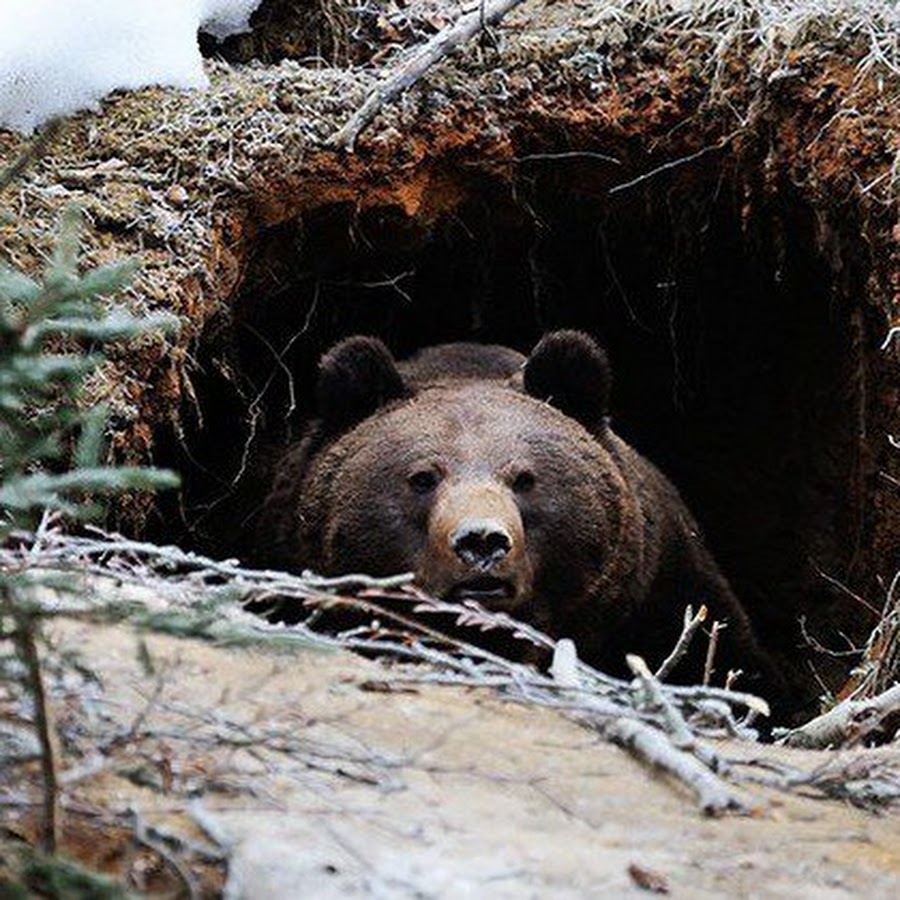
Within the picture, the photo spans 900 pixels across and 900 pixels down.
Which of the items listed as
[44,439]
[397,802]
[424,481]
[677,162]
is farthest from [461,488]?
[44,439]

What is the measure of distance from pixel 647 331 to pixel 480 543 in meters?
3.34

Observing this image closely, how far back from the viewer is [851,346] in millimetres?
7668

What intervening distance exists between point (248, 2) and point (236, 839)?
5.25m

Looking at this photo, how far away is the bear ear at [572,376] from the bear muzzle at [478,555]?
1.08 meters

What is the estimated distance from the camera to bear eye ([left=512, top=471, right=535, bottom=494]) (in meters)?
6.44

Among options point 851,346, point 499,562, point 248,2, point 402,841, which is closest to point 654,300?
point 851,346

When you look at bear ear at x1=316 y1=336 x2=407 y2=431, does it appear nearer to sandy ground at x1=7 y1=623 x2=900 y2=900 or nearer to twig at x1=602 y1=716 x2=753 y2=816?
sandy ground at x1=7 y1=623 x2=900 y2=900

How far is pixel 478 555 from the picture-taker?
5.69 m

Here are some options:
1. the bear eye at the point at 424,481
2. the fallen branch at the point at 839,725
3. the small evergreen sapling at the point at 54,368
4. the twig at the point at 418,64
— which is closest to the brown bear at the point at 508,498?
the bear eye at the point at 424,481

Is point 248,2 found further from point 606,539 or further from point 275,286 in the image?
point 606,539

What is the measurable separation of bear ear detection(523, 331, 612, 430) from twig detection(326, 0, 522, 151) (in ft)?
3.59

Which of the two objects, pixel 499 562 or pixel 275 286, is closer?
pixel 499 562

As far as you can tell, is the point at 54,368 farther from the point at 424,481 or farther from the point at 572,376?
the point at 572,376

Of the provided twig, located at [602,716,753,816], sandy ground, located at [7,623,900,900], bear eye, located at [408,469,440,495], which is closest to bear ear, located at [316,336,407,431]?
bear eye, located at [408,469,440,495]
